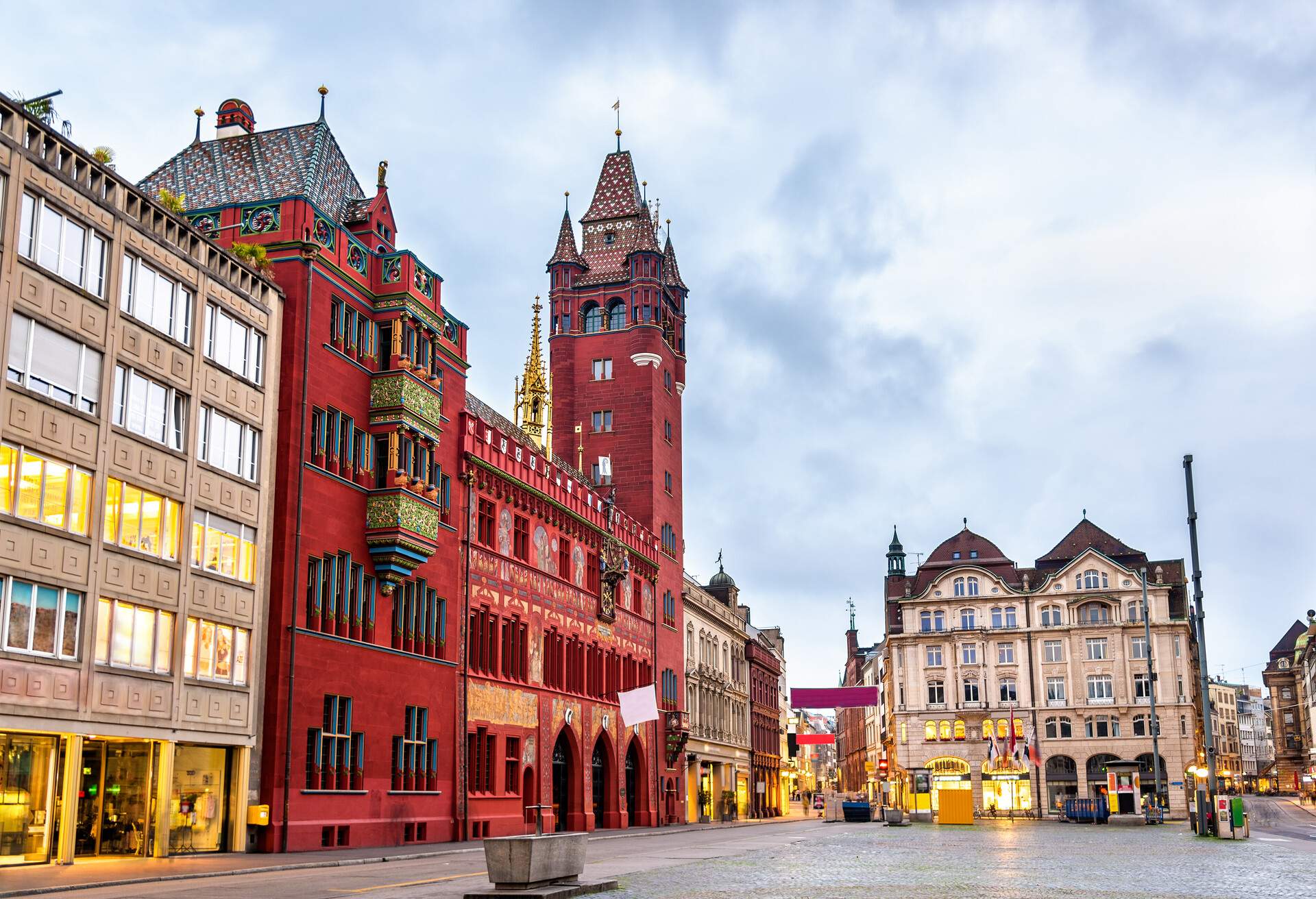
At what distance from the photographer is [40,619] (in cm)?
2766

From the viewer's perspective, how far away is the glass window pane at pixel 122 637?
29828mm

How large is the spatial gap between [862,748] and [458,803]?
123 metres

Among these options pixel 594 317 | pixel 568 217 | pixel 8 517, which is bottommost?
pixel 8 517

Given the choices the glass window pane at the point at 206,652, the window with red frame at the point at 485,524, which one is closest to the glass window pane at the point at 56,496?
the glass window pane at the point at 206,652

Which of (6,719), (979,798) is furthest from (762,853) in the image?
(979,798)

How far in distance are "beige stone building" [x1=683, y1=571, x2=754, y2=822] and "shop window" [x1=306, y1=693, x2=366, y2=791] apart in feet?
135

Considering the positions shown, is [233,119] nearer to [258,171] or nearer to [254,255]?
[258,171]

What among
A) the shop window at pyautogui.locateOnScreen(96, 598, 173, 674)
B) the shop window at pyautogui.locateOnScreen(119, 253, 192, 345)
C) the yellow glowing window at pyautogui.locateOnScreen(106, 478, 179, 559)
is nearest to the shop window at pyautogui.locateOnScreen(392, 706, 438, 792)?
the shop window at pyautogui.locateOnScreen(96, 598, 173, 674)

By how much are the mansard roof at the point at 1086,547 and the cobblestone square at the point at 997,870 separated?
67390 millimetres

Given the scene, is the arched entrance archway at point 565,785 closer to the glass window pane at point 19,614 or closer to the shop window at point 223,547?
the shop window at point 223,547

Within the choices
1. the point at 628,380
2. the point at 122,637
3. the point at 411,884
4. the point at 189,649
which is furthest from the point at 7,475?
the point at 628,380

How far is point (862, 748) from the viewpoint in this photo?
161625mm

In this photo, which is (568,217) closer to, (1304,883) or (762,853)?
(762,853)

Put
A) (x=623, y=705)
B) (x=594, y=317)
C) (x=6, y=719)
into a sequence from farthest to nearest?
(x=594, y=317) → (x=623, y=705) → (x=6, y=719)
